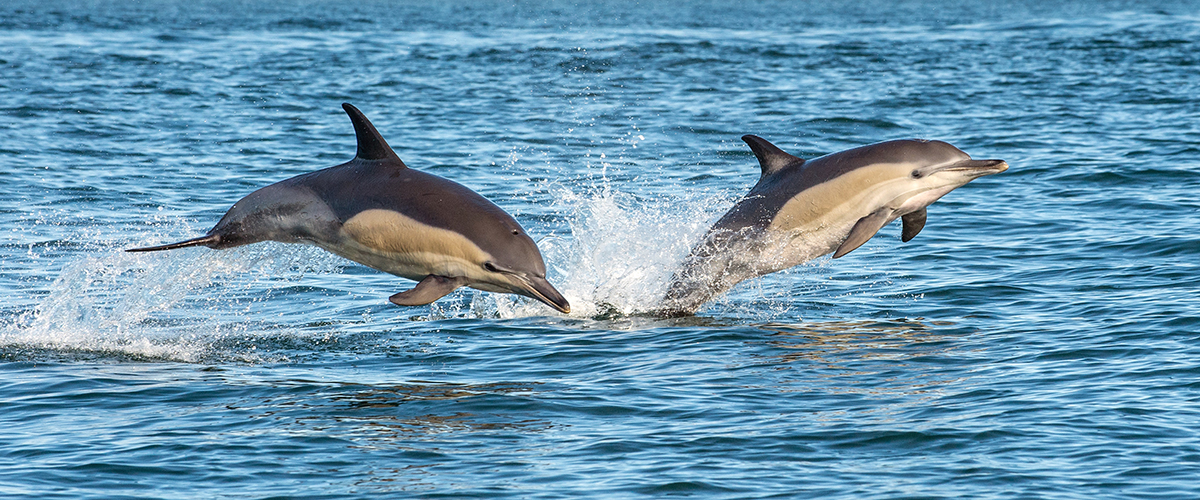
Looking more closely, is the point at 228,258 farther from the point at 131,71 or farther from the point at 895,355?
the point at 131,71

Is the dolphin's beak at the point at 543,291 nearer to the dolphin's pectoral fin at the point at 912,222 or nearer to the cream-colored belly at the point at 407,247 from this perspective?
the cream-colored belly at the point at 407,247

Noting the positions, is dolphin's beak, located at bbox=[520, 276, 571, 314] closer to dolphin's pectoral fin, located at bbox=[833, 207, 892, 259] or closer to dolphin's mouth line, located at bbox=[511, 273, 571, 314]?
dolphin's mouth line, located at bbox=[511, 273, 571, 314]

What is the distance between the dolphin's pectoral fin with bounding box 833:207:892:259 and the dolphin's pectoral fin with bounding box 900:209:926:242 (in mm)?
581

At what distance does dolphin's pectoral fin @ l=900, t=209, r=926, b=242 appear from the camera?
36.3ft

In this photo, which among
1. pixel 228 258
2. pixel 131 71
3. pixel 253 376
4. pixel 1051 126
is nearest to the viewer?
pixel 253 376

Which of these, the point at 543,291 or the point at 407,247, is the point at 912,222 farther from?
the point at 407,247

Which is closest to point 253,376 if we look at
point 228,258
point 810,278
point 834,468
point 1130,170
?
point 228,258

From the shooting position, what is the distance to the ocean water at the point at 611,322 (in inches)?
291

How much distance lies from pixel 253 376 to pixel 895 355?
428cm

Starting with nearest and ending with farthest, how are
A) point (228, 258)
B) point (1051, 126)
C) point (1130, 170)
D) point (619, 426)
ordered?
1. point (619, 426)
2. point (228, 258)
3. point (1130, 170)
4. point (1051, 126)

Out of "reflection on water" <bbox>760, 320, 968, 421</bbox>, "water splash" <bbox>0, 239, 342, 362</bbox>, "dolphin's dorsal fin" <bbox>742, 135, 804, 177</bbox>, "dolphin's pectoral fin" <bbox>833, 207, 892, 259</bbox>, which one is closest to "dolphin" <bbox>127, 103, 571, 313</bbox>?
"water splash" <bbox>0, 239, 342, 362</bbox>

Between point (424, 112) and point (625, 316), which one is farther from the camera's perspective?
point (424, 112)

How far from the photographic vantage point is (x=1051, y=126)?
2158cm

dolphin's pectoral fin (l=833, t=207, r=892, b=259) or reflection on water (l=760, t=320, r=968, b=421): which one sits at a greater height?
dolphin's pectoral fin (l=833, t=207, r=892, b=259)
